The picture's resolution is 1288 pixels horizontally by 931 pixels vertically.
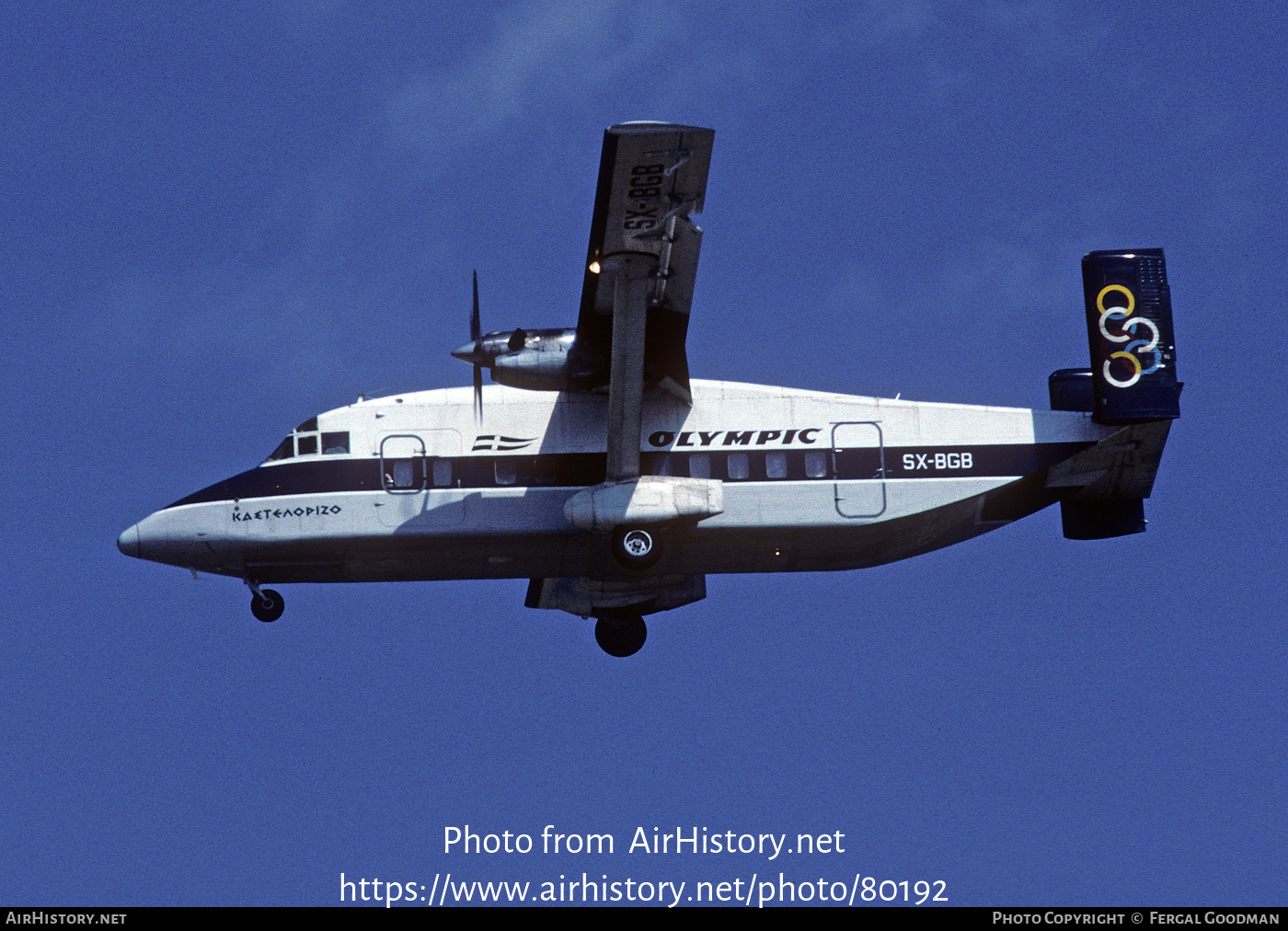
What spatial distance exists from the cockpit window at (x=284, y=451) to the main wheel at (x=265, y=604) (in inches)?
74.6

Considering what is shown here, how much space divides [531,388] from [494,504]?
5.77 feet

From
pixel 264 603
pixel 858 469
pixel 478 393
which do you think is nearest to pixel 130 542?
pixel 264 603

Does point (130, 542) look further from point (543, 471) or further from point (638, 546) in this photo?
point (638, 546)

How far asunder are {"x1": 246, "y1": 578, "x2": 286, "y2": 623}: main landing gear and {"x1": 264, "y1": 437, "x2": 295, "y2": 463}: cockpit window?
1.78 meters

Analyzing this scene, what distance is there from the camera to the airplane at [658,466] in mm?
27359

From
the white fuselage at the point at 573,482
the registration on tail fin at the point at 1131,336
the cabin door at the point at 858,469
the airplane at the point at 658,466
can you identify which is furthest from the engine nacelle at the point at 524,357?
the registration on tail fin at the point at 1131,336

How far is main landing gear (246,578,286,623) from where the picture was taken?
28.0 meters

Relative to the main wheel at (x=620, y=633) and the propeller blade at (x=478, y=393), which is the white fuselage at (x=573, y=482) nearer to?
the propeller blade at (x=478, y=393)

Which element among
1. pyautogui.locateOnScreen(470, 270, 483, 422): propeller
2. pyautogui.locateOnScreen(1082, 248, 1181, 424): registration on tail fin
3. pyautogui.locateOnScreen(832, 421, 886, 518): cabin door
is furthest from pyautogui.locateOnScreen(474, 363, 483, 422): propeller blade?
pyautogui.locateOnScreen(1082, 248, 1181, 424): registration on tail fin

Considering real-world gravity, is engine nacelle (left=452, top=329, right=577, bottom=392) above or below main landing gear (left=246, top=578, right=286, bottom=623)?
above

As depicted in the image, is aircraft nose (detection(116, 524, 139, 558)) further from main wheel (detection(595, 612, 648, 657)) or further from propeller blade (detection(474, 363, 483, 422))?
main wheel (detection(595, 612, 648, 657))
